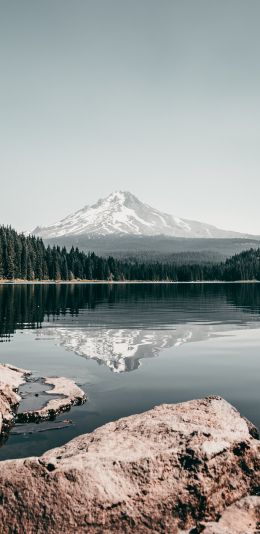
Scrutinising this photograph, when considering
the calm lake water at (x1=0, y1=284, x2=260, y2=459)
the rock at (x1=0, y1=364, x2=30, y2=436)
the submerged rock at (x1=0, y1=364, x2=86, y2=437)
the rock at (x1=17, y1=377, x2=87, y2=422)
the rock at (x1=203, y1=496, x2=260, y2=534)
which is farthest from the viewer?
the calm lake water at (x1=0, y1=284, x2=260, y2=459)

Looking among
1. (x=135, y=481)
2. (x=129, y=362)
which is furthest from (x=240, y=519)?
(x=129, y=362)

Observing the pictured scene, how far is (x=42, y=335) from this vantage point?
46.6 m

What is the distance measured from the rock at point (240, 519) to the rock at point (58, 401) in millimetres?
10099

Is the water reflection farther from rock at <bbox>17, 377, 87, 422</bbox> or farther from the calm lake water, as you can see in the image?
rock at <bbox>17, 377, 87, 422</bbox>

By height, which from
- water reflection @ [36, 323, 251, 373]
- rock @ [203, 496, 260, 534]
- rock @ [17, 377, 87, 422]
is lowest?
rock @ [203, 496, 260, 534]

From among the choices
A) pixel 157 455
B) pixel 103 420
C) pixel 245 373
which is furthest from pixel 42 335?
pixel 157 455

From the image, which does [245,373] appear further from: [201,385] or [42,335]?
[42,335]

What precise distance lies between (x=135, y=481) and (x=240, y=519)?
271cm

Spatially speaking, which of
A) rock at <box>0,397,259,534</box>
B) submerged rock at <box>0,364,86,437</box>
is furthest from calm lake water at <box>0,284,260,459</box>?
rock at <box>0,397,259,534</box>

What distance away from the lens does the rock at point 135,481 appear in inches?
400

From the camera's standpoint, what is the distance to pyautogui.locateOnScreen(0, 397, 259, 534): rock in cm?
1017

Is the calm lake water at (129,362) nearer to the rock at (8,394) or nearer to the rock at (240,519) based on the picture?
the rock at (8,394)

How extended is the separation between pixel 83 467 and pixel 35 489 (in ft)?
3.77

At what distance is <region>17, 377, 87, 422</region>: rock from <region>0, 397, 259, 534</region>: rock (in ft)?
21.7
